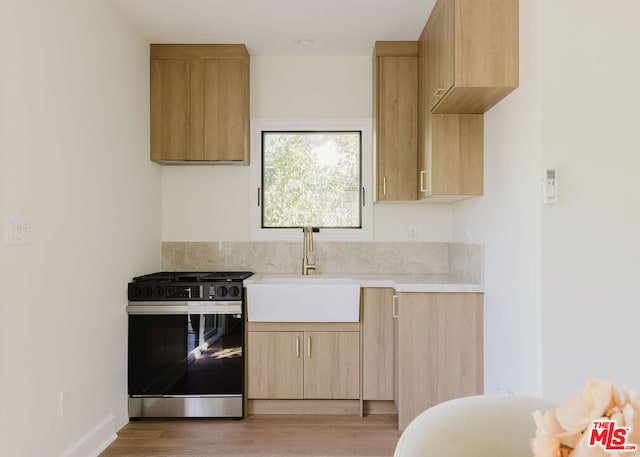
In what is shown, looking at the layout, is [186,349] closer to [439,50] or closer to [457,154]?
[457,154]

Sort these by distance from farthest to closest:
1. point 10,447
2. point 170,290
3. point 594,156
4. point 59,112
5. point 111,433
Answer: point 170,290
point 111,433
point 59,112
point 594,156
point 10,447

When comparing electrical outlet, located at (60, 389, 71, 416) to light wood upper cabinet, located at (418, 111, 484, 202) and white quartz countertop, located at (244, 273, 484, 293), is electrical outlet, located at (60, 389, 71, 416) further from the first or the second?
light wood upper cabinet, located at (418, 111, 484, 202)

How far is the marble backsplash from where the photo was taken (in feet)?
12.4

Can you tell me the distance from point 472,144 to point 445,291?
2.99 ft

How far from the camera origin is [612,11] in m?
2.10

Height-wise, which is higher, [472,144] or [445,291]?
[472,144]

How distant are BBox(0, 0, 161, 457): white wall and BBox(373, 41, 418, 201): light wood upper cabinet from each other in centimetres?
171

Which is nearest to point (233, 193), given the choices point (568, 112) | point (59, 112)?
point (59, 112)

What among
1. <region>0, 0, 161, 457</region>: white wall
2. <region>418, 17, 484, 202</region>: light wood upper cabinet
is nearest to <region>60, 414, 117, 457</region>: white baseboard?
<region>0, 0, 161, 457</region>: white wall

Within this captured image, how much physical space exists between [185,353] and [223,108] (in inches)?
68.8

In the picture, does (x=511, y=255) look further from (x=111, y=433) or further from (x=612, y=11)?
(x=111, y=433)

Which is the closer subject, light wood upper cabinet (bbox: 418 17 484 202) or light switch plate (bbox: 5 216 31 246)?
light switch plate (bbox: 5 216 31 246)

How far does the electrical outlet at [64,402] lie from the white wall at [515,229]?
2234 millimetres

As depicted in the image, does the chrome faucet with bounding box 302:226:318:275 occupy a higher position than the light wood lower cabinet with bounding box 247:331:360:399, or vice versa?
the chrome faucet with bounding box 302:226:318:275
